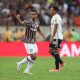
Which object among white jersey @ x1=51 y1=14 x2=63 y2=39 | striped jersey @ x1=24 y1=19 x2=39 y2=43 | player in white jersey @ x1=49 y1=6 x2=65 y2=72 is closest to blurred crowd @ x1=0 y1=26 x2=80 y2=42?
player in white jersey @ x1=49 y1=6 x2=65 y2=72

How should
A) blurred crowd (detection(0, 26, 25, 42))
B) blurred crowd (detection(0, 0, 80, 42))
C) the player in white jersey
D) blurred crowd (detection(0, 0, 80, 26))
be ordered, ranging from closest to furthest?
1. the player in white jersey
2. blurred crowd (detection(0, 26, 25, 42))
3. blurred crowd (detection(0, 0, 80, 42))
4. blurred crowd (detection(0, 0, 80, 26))

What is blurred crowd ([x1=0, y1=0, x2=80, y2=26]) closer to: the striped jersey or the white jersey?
the white jersey

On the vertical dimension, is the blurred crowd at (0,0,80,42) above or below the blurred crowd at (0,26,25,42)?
above

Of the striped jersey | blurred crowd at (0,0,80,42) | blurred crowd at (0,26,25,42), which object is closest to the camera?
the striped jersey

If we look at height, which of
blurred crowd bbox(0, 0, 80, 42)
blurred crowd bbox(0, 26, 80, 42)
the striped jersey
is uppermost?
the striped jersey

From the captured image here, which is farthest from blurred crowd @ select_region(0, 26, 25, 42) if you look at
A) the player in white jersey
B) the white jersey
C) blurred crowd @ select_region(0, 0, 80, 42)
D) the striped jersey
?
the striped jersey

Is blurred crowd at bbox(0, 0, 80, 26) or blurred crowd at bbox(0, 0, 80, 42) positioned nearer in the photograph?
blurred crowd at bbox(0, 0, 80, 42)

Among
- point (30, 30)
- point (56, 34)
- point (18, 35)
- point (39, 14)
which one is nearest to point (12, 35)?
point (18, 35)

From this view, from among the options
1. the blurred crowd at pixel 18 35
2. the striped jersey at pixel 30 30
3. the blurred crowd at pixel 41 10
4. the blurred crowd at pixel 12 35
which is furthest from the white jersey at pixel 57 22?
the blurred crowd at pixel 41 10

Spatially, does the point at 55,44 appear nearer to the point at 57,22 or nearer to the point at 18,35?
the point at 57,22

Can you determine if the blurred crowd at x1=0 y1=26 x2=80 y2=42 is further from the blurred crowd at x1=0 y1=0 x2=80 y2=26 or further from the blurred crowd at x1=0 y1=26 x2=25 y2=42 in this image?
the blurred crowd at x1=0 y1=0 x2=80 y2=26

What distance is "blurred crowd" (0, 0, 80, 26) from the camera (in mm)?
26891

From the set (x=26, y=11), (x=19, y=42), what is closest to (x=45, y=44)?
(x=19, y=42)

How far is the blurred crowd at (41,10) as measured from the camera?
88.2ft
